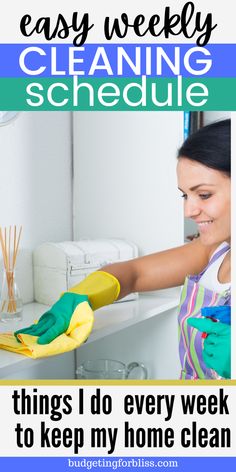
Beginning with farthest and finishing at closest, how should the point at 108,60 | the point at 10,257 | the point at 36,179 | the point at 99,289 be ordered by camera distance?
the point at 36,179 → the point at 10,257 → the point at 99,289 → the point at 108,60

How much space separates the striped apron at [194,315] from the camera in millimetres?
1421

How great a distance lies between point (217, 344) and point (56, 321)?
0.40 meters

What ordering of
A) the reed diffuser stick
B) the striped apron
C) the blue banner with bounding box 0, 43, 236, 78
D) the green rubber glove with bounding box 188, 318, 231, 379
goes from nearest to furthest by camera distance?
1. the blue banner with bounding box 0, 43, 236, 78
2. the green rubber glove with bounding box 188, 318, 231, 379
3. the striped apron
4. the reed diffuser stick

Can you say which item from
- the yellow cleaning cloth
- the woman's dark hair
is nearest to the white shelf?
the yellow cleaning cloth

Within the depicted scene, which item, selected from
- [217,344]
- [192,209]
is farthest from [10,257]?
[217,344]

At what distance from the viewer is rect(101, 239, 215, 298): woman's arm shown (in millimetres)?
1605

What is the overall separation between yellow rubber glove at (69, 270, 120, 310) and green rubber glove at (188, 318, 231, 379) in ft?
0.98

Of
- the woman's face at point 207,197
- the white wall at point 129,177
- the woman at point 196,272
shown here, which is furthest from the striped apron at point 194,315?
the white wall at point 129,177

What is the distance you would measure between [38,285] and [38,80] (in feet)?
3.26

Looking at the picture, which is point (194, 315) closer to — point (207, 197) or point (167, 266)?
point (167, 266)

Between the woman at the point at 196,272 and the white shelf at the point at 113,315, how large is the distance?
77mm

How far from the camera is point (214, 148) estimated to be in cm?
137

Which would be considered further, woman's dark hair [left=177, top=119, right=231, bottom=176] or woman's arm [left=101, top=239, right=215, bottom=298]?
woman's arm [left=101, top=239, right=215, bottom=298]

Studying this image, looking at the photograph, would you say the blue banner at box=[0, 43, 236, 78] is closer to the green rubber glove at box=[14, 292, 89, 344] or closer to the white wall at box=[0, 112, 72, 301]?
the green rubber glove at box=[14, 292, 89, 344]
